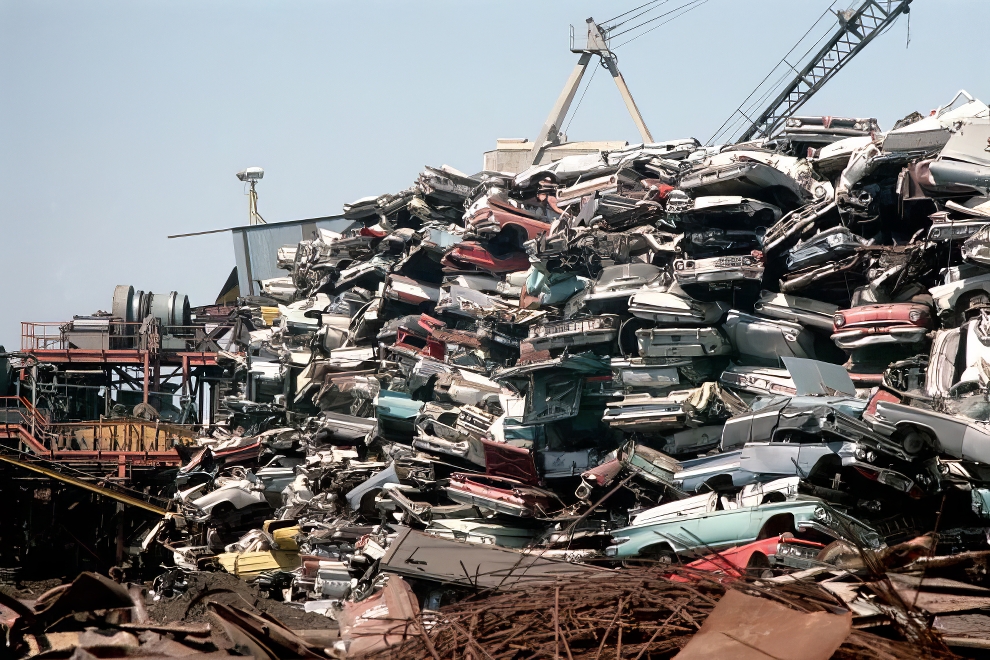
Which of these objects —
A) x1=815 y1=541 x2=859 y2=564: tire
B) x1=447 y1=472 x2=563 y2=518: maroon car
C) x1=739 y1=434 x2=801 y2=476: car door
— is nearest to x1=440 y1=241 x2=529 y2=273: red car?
x1=447 y1=472 x2=563 y2=518: maroon car

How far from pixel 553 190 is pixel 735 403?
11942 mm

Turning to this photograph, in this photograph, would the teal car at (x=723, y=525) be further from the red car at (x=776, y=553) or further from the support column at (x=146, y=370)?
the support column at (x=146, y=370)

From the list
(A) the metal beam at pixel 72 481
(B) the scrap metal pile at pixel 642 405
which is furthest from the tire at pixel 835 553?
(A) the metal beam at pixel 72 481

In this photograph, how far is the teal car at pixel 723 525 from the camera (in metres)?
12.9

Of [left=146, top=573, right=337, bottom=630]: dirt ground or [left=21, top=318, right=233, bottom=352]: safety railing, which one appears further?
[left=21, top=318, right=233, bottom=352]: safety railing

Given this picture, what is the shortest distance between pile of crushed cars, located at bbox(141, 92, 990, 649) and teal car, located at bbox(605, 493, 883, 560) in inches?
1.6

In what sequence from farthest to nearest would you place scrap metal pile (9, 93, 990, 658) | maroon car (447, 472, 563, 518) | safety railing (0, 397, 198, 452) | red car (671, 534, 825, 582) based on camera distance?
safety railing (0, 397, 198, 452), maroon car (447, 472, 563, 518), red car (671, 534, 825, 582), scrap metal pile (9, 93, 990, 658)

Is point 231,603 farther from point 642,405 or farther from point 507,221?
point 507,221

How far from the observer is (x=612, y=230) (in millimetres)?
22656

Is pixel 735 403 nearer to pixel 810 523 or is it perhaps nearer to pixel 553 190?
pixel 810 523

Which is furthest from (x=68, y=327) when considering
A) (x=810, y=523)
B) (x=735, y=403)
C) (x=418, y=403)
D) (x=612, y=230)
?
(x=810, y=523)

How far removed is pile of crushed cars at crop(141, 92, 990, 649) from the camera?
45.3ft

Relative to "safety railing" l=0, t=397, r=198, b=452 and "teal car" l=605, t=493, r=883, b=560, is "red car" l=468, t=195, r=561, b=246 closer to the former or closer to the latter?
"teal car" l=605, t=493, r=883, b=560

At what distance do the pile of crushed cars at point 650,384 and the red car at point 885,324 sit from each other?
4cm
